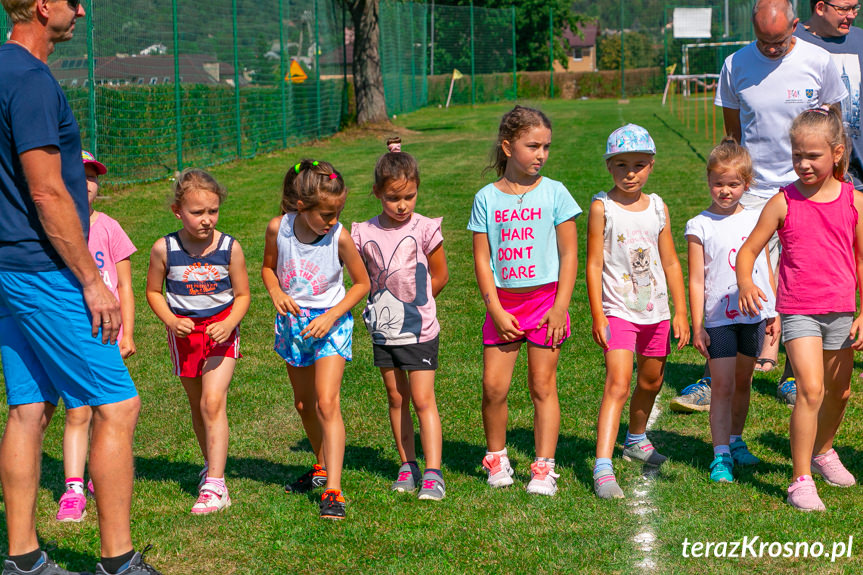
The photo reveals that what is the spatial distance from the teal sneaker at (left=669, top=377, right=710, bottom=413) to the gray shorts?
58.4 inches

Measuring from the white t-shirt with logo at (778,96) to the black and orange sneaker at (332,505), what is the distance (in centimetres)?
328

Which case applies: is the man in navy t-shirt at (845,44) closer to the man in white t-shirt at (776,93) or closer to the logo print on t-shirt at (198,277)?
the man in white t-shirt at (776,93)

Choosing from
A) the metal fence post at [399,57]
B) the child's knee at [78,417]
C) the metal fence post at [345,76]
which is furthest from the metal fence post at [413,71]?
the child's knee at [78,417]

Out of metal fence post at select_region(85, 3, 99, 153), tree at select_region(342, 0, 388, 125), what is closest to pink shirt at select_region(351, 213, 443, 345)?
metal fence post at select_region(85, 3, 99, 153)

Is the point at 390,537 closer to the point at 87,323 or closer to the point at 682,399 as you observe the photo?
the point at 87,323

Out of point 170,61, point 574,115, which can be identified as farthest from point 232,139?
point 574,115

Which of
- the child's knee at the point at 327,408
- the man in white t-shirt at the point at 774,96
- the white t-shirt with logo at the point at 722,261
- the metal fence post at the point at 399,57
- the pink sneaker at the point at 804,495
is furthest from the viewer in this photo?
the metal fence post at the point at 399,57

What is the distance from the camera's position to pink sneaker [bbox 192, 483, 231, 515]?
4723 mm

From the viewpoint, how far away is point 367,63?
27.3 meters

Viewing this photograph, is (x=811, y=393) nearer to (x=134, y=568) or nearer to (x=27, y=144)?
(x=134, y=568)

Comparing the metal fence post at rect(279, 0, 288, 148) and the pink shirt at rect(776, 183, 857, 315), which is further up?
the metal fence post at rect(279, 0, 288, 148)

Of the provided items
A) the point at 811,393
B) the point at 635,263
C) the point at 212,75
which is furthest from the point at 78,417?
the point at 212,75

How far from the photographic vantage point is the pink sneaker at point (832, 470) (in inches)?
193

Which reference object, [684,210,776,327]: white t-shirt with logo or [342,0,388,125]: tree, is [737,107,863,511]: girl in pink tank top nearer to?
[684,210,776,327]: white t-shirt with logo
